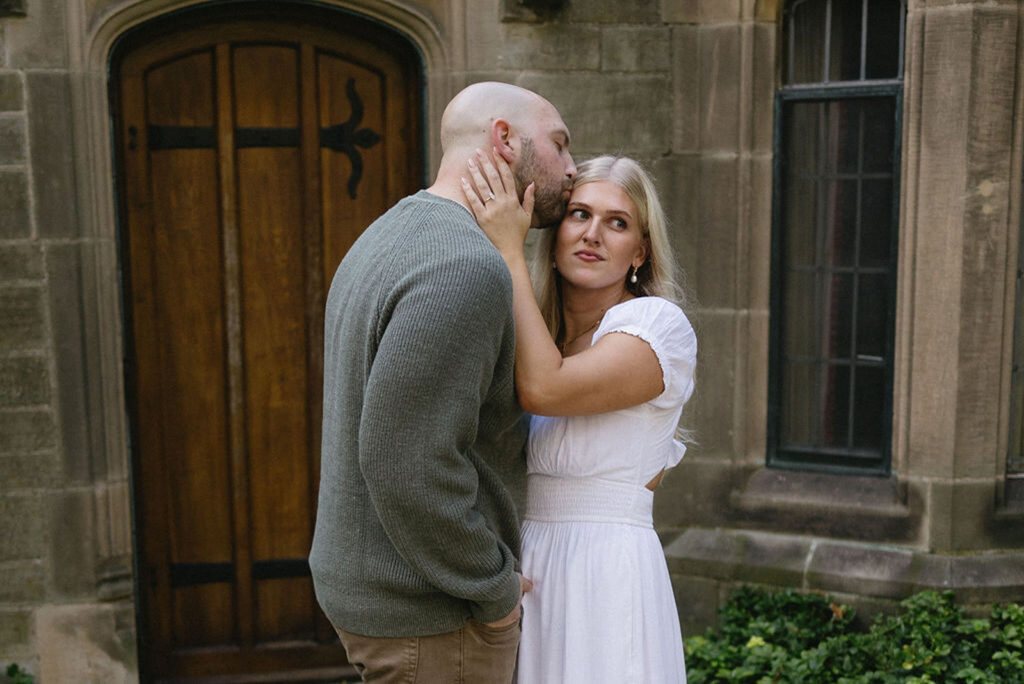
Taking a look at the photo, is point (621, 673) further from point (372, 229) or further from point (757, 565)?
point (757, 565)

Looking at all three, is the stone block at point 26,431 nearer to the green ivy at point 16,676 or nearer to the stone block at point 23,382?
the stone block at point 23,382

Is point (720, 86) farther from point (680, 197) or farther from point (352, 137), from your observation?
point (352, 137)

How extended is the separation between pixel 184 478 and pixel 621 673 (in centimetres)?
255

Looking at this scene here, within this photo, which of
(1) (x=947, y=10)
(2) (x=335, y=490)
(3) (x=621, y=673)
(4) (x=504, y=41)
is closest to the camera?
(2) (x=335, y=490)

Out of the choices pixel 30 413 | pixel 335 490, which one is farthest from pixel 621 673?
pixel 30 413

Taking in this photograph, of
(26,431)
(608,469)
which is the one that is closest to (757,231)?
(608,469)

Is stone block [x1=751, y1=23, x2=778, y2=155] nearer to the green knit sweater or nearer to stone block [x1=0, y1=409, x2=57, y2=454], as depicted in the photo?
the green knit sweater

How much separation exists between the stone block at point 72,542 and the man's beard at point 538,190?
8.25ft

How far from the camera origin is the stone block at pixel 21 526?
3922 mm

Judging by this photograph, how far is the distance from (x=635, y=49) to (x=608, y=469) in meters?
2.40

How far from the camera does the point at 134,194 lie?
4.11m

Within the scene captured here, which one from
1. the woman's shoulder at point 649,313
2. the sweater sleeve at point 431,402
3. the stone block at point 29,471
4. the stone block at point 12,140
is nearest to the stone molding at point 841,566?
the woman's shoulder at point 649,313

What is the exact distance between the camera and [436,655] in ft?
6.50

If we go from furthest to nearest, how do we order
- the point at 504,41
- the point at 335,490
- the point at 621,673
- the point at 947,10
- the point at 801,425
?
the point at 801,425 < the point at 504,41 < the point at 947,10 < the point at 621,673 < the point at 335,490
